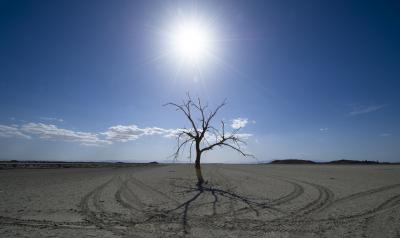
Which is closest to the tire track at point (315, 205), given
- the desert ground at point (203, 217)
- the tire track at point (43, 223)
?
the desert ground at point (203, 217)

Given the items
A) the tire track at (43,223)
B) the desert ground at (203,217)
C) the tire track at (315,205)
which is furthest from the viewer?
the tire track at (315,205)

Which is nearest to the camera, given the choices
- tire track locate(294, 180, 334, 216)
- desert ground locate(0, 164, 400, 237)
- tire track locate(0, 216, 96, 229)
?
desert ground locate(0, 164, 400, 237)

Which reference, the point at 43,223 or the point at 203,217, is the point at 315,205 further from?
the point at 43,223

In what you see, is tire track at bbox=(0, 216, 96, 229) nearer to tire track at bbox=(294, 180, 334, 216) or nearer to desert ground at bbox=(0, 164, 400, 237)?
desert ground at bbox=(0, 164, 400, 237)

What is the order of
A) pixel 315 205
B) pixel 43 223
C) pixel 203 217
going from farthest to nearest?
pixel 315 205 < pixel 203 217 < pixel 43 223

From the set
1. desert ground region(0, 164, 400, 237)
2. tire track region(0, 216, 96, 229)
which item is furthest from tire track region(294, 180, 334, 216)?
tire track region(0, 216, 96, 229)

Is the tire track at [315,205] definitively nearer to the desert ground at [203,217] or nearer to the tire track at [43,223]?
the desert ground at [203,217]

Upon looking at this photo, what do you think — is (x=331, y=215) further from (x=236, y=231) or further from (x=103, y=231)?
(x=103, y=231)

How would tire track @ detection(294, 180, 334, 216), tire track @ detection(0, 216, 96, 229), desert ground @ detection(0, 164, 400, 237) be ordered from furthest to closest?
1. tire track @ detection(294, 180, 334, 216)
2. tire track @ detection(0, 216, 96, 229)
3. desert ground @ detection(0, 164, 400, 237)

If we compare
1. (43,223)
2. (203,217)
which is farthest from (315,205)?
(43,223)

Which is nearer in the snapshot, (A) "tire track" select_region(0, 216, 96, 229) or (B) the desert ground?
(B) the desert ground

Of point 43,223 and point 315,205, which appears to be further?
point 315,205

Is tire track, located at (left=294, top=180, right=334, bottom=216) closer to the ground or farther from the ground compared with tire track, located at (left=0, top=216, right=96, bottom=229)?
farther from the ground

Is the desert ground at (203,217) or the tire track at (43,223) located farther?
the tire track at (43,223)
